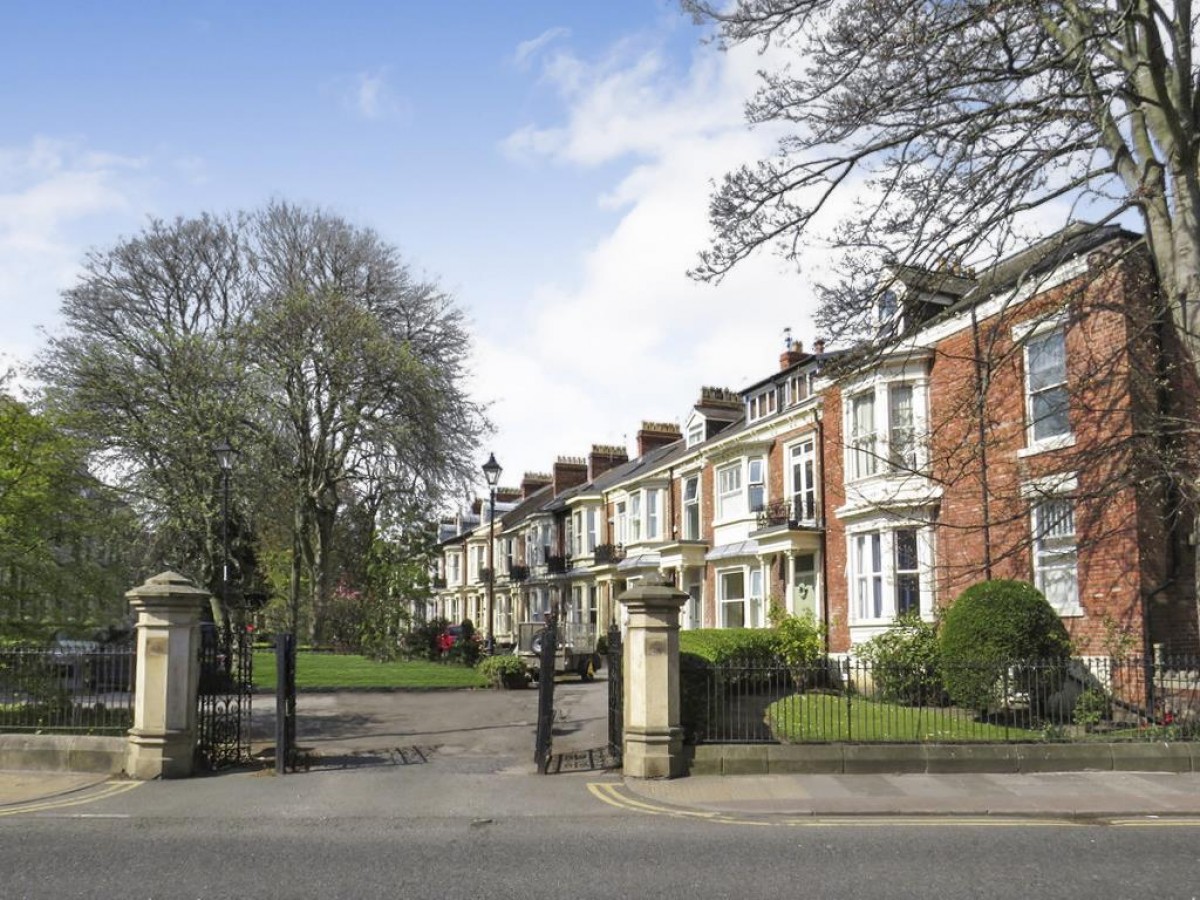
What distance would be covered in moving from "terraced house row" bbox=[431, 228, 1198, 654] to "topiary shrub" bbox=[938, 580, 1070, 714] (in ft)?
2.73

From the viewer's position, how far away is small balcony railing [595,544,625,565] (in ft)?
134

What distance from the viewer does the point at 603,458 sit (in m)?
50.6

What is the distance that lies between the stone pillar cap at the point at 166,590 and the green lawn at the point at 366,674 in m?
8.94

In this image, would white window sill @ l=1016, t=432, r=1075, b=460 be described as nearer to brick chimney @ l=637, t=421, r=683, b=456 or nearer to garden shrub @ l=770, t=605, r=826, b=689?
garden shrub @ l=770, t=605, r=826, b=689

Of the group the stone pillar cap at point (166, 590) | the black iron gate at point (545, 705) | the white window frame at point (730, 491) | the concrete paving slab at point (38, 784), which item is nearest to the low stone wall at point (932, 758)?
Answer: the black iron gate at point (545, 705)

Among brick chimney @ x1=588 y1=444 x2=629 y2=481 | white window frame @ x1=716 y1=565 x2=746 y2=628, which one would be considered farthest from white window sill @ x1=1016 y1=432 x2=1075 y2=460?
brick chimney @ x1=588 y1=444 x2=629 y2=481

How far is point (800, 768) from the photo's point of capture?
12.0 m

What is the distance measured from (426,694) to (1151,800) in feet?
45.8

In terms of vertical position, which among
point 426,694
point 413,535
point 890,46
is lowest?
point 426,694

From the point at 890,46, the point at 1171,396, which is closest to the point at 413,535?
the point at 1171,396

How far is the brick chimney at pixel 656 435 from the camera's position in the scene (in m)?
45.0

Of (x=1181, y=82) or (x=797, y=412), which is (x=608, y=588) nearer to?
(x=797, y=412)

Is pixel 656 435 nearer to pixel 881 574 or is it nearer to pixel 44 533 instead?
pixel 881 574

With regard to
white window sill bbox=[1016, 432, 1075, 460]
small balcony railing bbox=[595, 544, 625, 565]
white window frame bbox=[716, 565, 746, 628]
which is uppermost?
white window sill bbox=[1016, 432, 1075, 460]
